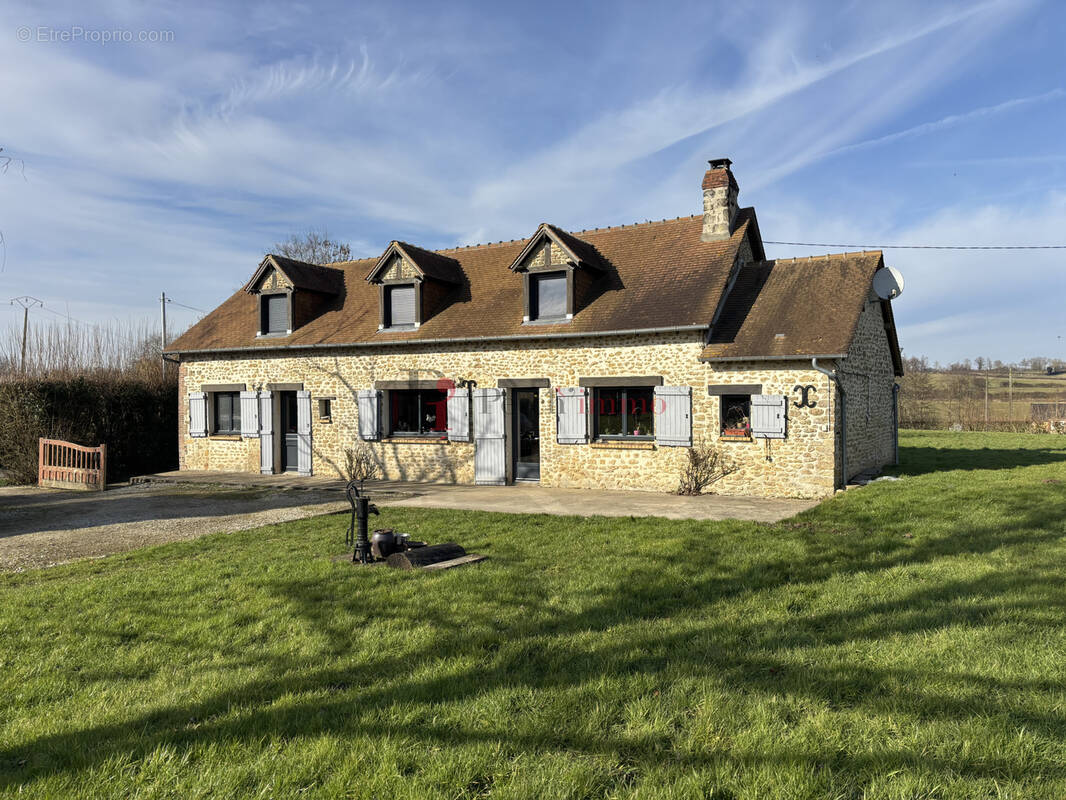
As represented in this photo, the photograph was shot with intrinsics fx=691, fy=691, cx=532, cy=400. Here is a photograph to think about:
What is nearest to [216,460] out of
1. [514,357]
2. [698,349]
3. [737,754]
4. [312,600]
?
[514,357]

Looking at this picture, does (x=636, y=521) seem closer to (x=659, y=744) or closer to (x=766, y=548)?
(x=766, y=548)

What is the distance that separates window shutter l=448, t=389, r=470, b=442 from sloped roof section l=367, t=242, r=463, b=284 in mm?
3078

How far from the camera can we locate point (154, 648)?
483cm

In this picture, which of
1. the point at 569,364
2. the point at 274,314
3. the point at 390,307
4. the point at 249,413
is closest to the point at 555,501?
the point at 569,364

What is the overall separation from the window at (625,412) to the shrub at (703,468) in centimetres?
102

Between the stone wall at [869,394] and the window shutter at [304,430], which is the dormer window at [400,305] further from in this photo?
the stone wall at [869,394]

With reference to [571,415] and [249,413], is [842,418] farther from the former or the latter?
[249,413]

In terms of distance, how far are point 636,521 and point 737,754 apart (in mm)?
6550

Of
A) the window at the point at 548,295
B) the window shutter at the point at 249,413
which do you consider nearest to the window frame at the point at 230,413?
the window shutter at the point at 249,413

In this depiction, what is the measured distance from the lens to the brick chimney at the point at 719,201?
1504 cm

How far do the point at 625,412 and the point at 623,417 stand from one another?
0.11 metres

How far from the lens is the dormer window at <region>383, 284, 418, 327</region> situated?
1673cm

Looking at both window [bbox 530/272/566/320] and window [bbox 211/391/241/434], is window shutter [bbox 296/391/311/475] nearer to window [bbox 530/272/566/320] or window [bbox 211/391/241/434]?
window [bbox 211/391/241/434]

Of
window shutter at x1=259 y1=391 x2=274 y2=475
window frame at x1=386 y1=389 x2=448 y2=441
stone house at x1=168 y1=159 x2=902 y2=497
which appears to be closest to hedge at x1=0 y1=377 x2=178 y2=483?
stone house at x1=168 y1=159 x2=902 y2=497
